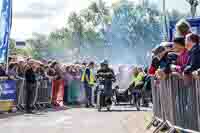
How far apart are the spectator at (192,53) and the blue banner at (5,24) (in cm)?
1317

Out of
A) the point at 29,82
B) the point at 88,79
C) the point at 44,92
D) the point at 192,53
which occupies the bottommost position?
the point at 44,92

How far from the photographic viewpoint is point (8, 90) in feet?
74.8

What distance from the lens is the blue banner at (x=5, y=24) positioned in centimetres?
2312

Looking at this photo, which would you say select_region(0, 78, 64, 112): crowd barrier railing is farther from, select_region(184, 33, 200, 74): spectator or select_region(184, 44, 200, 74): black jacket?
select_region(184, 44, 200, 74): black jacket

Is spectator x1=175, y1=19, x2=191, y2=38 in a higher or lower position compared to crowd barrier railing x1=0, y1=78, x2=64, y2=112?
higher

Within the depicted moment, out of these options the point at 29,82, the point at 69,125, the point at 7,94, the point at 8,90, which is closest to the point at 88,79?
the point at 29,82

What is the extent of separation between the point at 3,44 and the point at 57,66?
5.83 m

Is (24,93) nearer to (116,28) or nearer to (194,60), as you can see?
(194,60)

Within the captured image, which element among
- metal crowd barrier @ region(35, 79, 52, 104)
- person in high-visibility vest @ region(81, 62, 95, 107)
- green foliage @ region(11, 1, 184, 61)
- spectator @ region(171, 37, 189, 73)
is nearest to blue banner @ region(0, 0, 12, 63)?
metal crowd barrier @ region(35, 79, 52, 104)

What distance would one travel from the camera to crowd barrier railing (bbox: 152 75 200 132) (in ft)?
33.9

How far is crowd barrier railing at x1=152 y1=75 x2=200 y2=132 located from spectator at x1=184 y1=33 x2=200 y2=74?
20 centimetres

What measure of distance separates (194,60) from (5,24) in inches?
563

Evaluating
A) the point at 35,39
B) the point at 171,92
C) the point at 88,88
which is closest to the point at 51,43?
the point at 35,39

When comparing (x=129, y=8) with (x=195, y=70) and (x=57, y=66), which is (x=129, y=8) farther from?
(x=195, y=70)
